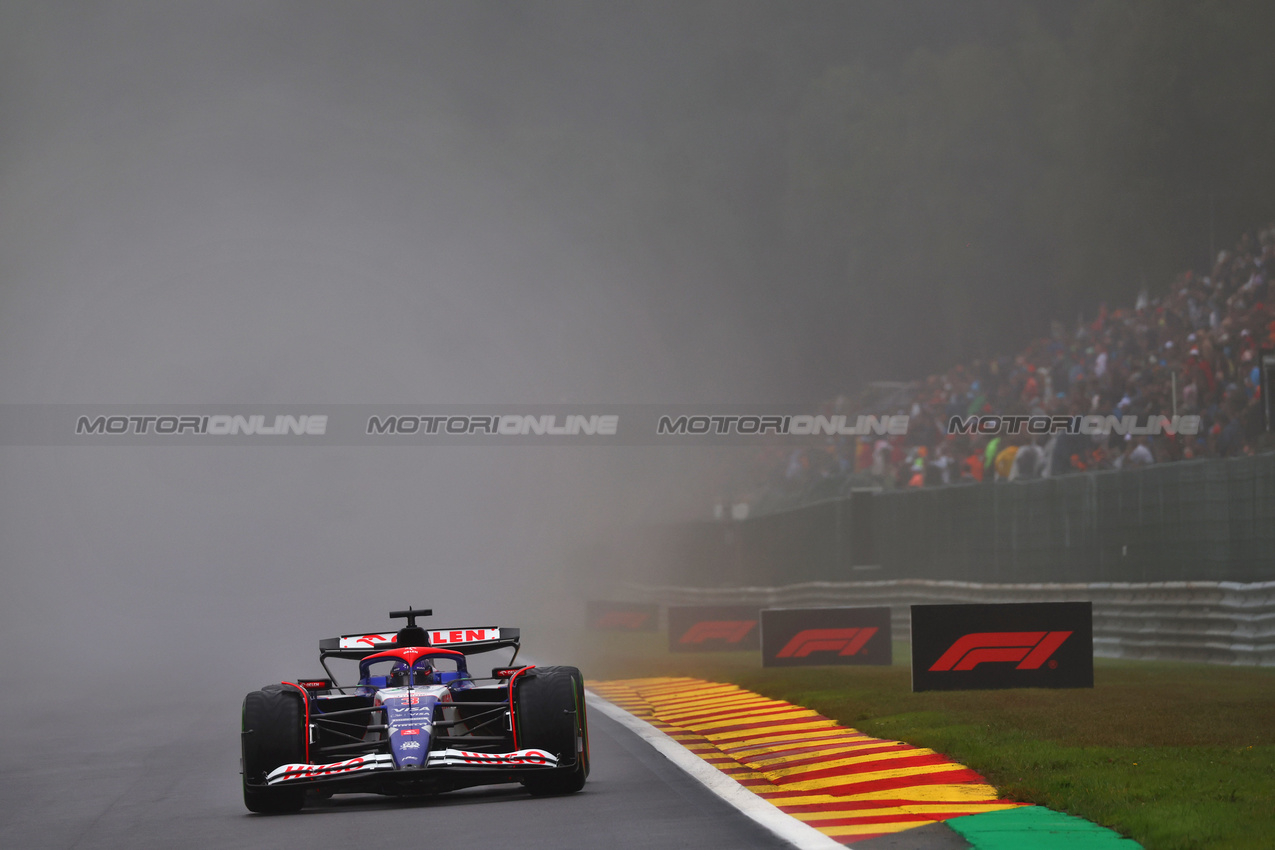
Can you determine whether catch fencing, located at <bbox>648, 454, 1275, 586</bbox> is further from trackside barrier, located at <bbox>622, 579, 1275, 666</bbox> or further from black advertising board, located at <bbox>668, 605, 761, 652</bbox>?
black advertising board, located at <bbox>668, 605, 761, 652</bbox>

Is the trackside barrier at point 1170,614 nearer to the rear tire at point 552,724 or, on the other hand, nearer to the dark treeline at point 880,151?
the dark treeline at point 880,151

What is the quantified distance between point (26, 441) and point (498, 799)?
79.0m

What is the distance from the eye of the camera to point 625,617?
32.5 m

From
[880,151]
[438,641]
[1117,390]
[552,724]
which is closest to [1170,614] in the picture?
[1117,390]

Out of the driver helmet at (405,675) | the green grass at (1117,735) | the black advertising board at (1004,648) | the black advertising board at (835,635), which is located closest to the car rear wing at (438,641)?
the driver helmet at (405,675)

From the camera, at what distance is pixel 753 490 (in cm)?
4219

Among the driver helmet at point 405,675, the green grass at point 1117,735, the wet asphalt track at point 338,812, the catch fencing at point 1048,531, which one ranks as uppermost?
the catch fencing at point 1048,531

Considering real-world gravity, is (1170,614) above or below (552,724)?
above

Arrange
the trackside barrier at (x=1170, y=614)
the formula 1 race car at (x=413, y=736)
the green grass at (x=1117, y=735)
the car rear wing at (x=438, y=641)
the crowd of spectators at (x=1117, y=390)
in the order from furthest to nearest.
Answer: the crowd of spectators at (x=1117, y=390)
the trackside barrier at (x=1170, y=614)
the car rear wing at (x=438, y=641)
the formula 1 race car at (x=413, y=736)
the green grass at (x=1117, y=735)

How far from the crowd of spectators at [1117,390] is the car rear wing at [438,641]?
35.0 feet

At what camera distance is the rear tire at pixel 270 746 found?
8727mm

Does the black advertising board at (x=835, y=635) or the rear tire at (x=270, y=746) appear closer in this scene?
the rear tire at (x=270, y=746)

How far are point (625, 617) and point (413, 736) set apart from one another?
79.2ft

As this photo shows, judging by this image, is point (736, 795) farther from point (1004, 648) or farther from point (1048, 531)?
point (1048, 531)
